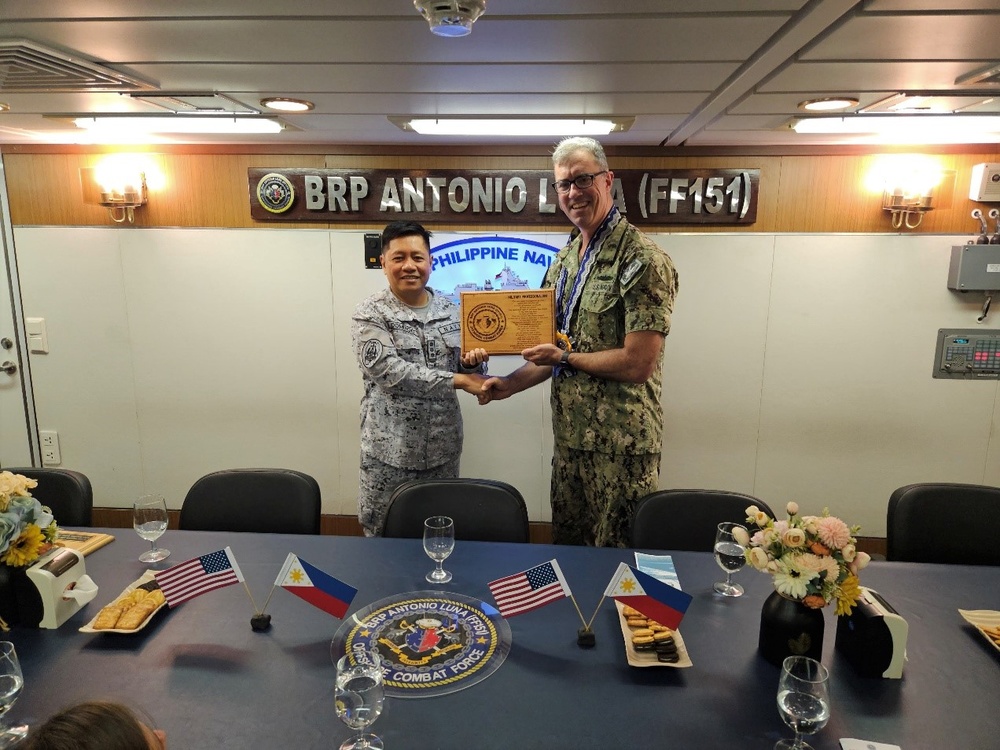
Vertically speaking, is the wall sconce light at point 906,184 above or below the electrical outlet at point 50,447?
above

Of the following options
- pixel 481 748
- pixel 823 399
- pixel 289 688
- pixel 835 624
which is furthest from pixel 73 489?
pixel 823 399

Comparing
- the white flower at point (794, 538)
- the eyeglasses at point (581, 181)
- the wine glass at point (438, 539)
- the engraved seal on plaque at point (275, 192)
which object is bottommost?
the wine glass at point (438, 539)

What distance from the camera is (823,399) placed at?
3779 mm

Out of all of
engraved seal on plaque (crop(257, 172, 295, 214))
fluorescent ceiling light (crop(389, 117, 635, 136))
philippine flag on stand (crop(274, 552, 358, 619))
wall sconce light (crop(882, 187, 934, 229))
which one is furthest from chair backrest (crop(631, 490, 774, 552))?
engraved seal on plaque (crop(257, 172, 295, 214))

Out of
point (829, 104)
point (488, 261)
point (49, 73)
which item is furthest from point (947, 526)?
point (49, 73)

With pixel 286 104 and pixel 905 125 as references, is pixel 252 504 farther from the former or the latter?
pixel 905 125

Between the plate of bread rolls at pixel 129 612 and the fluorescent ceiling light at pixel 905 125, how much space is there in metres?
2.92

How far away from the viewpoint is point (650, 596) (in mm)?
1523

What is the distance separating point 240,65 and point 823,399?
3.41 meters

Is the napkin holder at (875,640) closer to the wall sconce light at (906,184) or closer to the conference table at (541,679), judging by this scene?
the conference table at (541,679)

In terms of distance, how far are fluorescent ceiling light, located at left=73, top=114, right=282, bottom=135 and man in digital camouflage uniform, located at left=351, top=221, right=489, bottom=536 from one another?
819mm

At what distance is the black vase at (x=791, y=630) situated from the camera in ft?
4.85

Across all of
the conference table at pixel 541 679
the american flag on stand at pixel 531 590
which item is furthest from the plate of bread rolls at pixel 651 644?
the american flag on stand at pixel 531 590

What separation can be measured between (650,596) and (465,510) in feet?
3.11
